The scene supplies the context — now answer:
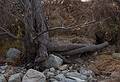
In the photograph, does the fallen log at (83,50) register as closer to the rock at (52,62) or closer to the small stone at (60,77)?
the rock at (52,62)

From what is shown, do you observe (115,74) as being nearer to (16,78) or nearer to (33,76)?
(33,76)

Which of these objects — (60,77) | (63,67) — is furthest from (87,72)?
(60,77)

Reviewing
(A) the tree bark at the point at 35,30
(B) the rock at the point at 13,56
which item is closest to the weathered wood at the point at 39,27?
(A) the tree bark at the point at 35,30

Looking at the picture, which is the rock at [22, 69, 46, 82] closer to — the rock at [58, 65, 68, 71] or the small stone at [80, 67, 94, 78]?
the rock at [58, 65, 68, 71]

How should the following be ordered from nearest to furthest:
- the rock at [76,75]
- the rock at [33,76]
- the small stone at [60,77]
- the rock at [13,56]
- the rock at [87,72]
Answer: the rock at [33,76], the small stone at [60,77], the rock at [76,75], the rock at [87,72], the rock at [13,56]

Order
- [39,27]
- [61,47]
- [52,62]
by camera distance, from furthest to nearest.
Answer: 1. [61,47]
2. [39,27]
3. [52,62]

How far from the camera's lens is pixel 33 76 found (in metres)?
5.25

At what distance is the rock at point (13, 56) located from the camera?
19.9 feet

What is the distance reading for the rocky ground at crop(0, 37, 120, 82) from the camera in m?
5.34

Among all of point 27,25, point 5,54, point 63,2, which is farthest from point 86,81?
point 63,2

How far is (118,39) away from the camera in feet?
22.4

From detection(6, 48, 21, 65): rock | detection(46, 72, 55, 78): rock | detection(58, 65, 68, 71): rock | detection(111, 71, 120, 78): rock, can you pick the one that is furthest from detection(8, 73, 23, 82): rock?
detection(111, 71, 120, 78): rock

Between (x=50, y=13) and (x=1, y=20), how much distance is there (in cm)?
130

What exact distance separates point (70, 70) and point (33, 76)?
33.3 inches
